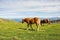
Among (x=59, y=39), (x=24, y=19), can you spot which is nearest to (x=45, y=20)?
(x=24, y=19)

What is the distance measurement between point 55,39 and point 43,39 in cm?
123

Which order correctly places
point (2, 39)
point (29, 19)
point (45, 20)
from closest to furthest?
point (2, 39) → point (29, 19) → point (45, 20)

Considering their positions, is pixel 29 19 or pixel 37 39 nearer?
pixel 37 39

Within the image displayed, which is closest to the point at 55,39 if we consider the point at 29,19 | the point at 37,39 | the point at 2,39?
the point at 37,39

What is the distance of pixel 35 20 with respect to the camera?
3183cm

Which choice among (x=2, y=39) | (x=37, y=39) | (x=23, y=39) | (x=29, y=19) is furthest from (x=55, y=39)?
(x=29, y=19)

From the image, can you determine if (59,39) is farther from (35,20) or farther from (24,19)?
(24,19)

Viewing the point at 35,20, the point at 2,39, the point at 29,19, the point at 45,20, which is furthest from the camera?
the point at 45,20

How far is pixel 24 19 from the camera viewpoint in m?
35.5

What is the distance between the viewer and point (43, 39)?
1967cm

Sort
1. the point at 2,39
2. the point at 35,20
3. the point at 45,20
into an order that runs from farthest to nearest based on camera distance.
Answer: the point at 45,20 < the point at 35,20 < the point at 2,39

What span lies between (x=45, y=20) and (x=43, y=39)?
139 ft

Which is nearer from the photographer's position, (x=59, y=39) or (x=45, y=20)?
(x=59, y=39)

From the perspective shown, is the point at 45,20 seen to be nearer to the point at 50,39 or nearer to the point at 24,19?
the point at 24,19
